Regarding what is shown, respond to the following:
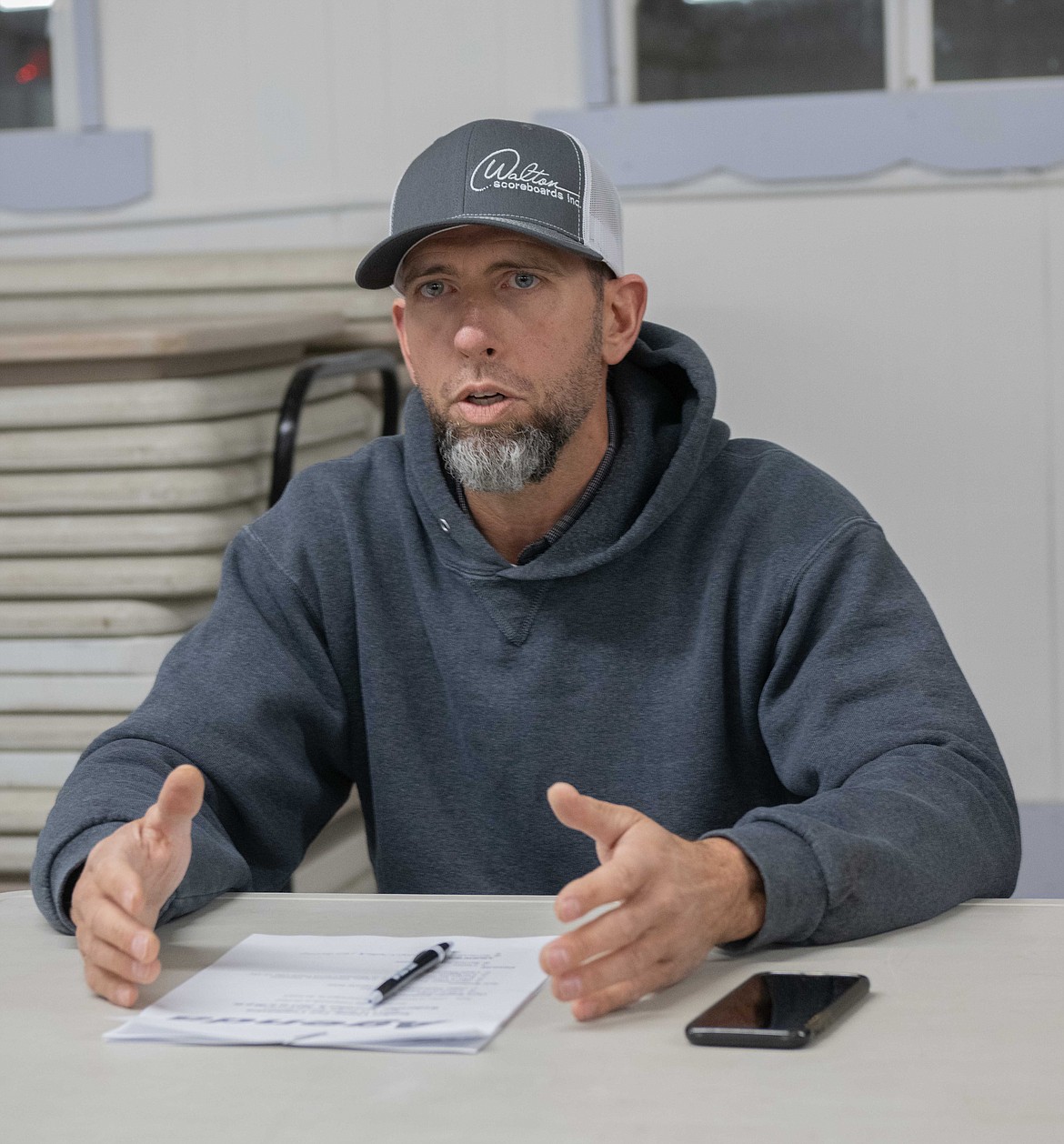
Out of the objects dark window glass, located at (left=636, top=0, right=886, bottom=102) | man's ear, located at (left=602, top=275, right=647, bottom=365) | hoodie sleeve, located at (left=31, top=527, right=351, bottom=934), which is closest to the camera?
hoodie sleeve, located at (left=31, top=527, right=351, bottom=934)

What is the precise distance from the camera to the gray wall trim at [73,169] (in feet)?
10.9

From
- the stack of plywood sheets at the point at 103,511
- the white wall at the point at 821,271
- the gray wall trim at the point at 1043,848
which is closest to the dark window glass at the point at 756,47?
the white wall at the point at 821,271

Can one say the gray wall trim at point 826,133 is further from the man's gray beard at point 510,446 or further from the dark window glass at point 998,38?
the man's gray beard at point 510,446

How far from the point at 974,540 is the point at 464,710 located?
5.49 ft

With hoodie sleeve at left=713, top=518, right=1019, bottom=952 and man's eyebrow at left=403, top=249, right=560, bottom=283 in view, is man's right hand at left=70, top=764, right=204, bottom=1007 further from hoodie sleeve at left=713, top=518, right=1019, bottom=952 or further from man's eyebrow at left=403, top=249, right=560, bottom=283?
man's eyebrow at left=403, top=249, right=560, bottom=283

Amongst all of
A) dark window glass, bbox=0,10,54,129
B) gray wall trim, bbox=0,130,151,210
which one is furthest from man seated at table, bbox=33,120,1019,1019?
dark window glass, bbox=0,10,54,129

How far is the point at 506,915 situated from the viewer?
134 cm

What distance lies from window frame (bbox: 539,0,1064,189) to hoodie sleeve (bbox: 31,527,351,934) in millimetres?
1634

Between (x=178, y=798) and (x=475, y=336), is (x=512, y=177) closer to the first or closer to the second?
(x=475, y=336)

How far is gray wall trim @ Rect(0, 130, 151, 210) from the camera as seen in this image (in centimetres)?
333

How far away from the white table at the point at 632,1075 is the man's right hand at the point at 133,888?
26 millimetres

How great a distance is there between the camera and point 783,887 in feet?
3.91

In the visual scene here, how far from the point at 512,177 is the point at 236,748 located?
Answer: 616mm

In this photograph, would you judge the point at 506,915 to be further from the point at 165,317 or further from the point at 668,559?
the point at 165,317
